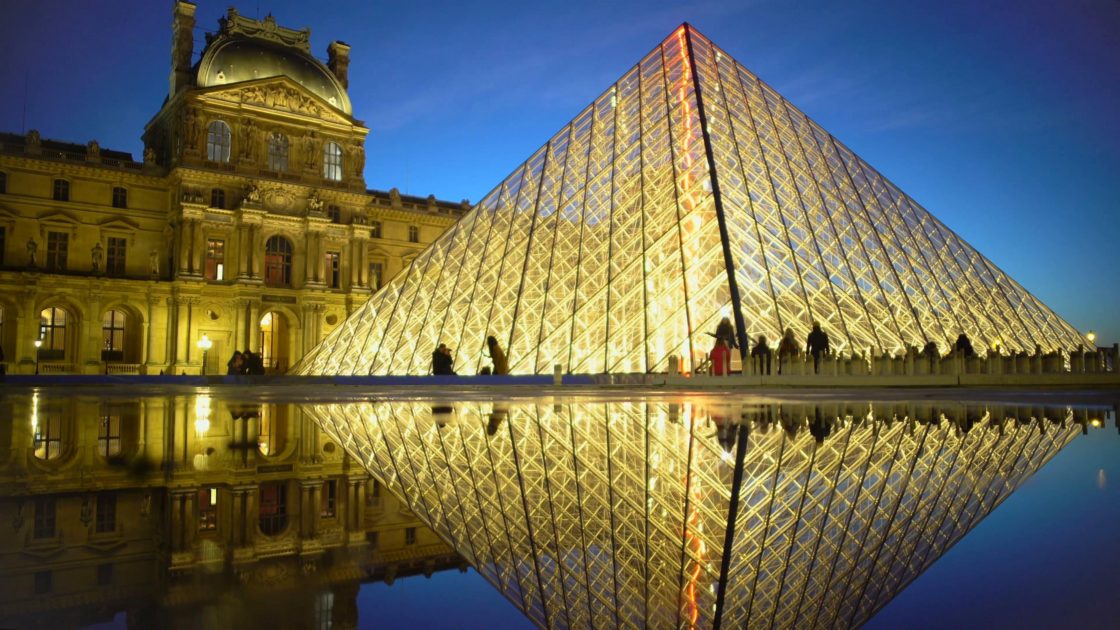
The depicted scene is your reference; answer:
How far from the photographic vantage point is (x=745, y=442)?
433 cm

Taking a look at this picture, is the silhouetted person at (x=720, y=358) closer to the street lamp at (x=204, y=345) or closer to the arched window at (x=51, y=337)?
the street lamp at (x=204, y=345)

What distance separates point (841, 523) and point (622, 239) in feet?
58.0

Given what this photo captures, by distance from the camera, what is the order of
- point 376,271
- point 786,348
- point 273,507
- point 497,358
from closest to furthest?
1. point 273,507
2. point 786,348
3. point 497,358
4. point 376,271

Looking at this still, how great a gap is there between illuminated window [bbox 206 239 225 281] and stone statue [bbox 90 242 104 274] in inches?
195

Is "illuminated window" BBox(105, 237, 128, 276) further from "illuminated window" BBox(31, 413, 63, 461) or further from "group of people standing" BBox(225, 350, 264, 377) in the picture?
"illuminated window" BBox(31, 413, 63, 461)

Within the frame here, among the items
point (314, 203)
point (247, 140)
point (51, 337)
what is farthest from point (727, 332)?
point (51, 337)

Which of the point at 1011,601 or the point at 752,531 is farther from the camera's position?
the point at 752,531

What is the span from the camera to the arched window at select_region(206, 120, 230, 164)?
131 ft

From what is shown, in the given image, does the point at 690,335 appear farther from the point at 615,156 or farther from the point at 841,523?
the point at 841,523

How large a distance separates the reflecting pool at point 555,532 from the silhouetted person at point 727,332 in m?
11.8

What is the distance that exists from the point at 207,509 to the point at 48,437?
3632mm

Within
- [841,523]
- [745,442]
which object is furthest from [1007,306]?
[841,523]

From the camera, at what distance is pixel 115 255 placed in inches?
1560

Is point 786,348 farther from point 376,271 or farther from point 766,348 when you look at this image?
point 376,271
